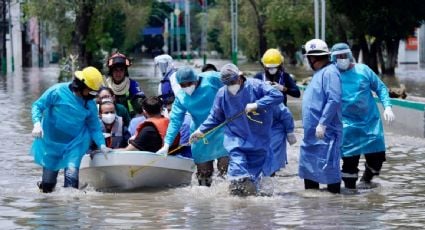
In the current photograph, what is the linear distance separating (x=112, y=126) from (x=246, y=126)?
7.70 feet

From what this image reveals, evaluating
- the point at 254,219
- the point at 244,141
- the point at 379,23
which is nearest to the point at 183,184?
the point at 244,141

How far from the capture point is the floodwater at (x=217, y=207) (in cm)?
1077

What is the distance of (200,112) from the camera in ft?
43.4

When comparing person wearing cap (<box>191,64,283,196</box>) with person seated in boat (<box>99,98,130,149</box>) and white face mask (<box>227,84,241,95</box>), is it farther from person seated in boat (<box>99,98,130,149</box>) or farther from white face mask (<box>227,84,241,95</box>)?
person seated in boat (<box>99,98,130,149</box>)

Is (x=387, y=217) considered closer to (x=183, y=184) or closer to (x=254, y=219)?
(x=254, y=219)

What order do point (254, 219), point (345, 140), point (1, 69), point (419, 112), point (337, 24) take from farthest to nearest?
1. point (1, 69)
2. point (337, 24)
3. point (419, 112)
4. point (345, 140)
5. point (254, 219)

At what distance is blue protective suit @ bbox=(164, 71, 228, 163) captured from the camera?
1302 cm

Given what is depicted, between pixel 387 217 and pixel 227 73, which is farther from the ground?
pixel 227 73

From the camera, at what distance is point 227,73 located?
476 inches

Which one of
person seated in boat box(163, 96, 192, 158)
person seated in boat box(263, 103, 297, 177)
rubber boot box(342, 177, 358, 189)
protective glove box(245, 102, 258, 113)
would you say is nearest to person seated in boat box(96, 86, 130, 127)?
person seated in boat box(163, 96, 192, 158)

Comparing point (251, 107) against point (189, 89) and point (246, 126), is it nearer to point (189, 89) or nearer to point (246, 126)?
point (246, 126)

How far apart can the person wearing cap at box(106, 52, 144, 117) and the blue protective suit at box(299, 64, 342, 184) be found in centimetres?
308

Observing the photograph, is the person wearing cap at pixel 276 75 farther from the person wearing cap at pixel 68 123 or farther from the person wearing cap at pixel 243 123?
the person wearing cap at pixel 68 123

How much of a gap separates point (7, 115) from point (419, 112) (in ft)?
37.8
